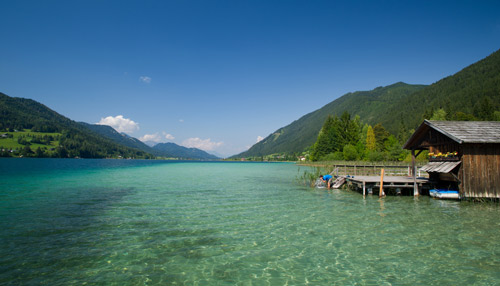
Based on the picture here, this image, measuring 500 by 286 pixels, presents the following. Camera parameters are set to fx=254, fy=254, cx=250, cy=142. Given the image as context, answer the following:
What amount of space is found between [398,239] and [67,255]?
509 inches

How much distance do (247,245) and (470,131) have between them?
2055 cm

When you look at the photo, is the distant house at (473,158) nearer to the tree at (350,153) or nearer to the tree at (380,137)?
the tree at (350,153)

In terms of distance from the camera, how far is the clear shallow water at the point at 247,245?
750cm

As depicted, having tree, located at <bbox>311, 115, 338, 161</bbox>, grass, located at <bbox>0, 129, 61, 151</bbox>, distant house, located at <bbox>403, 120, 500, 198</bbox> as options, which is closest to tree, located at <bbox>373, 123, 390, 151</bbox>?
tree, located at <bbox>311, 115, 338, 161</bbox>

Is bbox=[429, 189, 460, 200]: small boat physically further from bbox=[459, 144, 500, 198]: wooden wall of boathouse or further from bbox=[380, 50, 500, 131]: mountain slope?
bbox=[380, 50, 500, 131]: mountain slope

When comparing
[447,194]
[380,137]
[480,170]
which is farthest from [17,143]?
[480,170]

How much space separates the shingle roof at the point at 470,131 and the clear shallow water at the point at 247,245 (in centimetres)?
490

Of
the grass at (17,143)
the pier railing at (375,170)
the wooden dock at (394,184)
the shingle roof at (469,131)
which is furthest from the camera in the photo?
the grass at (17,143)

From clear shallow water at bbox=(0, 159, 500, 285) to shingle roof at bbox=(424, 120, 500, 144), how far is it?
16.1 ft

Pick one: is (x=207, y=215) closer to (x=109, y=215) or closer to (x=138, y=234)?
(x=138, y=234)

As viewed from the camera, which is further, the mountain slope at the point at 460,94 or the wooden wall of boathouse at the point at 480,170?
the mountain slope at the point at 460,94

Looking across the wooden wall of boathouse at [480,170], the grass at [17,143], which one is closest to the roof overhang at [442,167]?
the wooden wall of boathouse at [480,170]

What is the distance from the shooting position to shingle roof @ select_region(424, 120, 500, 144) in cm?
1869

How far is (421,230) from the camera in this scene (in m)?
12.2
